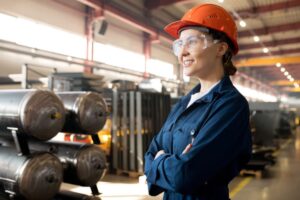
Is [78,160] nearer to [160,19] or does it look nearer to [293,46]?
[160,19]

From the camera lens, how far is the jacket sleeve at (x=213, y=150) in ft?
3.95

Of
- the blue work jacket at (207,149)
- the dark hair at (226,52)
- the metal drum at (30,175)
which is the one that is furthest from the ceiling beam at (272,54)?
the blue work jacket at (207,149)

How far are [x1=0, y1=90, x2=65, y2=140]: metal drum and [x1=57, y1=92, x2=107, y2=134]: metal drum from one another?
0.32m

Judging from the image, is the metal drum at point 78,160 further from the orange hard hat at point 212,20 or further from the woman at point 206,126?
the orange hard hat at point 212,20

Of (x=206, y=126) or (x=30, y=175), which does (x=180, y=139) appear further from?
(x=30, y=175)

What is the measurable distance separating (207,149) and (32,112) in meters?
2.15

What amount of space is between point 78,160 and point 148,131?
3.28 metres

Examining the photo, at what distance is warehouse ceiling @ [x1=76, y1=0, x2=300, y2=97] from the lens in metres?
9.16

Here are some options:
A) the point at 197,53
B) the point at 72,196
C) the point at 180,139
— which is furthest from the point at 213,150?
the point at 72,196

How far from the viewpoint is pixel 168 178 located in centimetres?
129

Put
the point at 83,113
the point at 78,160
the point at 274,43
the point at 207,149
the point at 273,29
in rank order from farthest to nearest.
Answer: the point at 274,43
the point at 273,29
the point at 83,113
the point at 78,160
the point at 207,149

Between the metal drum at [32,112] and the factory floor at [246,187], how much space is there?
220 cm

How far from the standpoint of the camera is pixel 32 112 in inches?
112

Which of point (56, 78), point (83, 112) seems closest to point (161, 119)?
point (56, 78)
